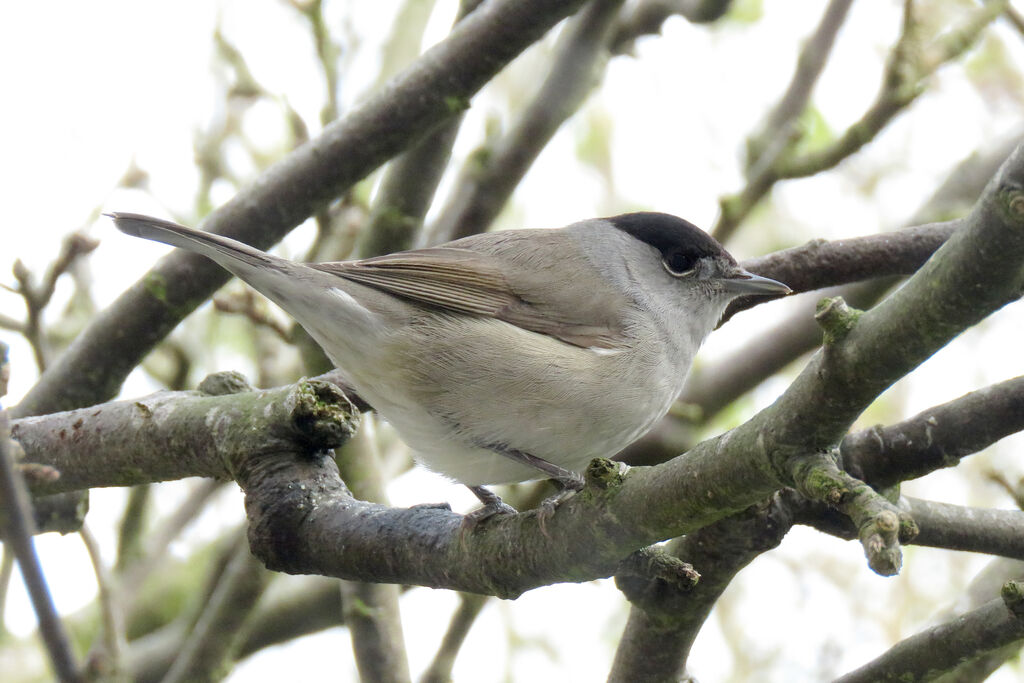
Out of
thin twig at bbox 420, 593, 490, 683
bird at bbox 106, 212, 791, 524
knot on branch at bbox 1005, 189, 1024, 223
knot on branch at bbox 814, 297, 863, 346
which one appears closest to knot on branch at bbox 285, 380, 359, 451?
bird at bbox 106, 212, 791, 524

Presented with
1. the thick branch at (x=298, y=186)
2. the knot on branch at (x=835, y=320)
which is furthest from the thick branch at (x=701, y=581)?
the thick branch at (x=298, y=186)

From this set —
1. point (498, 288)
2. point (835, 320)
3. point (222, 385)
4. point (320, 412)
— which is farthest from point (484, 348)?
point (835, 320)

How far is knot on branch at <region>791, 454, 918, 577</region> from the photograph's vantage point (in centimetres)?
187

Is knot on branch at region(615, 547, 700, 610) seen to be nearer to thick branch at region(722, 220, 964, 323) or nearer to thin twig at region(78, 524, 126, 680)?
thick branch at region(722, 220, 964, 323)

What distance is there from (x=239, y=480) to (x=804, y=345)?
359 centimetres

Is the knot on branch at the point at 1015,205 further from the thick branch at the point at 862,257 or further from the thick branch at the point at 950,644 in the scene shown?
the thick branch at the point at 862,257

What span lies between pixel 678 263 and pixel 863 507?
302 cm

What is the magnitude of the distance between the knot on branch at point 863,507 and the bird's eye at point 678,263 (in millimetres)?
2758

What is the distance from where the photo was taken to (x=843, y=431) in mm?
2090

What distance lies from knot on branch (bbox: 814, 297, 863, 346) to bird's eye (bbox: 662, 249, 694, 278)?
2803mm

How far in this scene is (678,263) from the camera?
490 centimetres

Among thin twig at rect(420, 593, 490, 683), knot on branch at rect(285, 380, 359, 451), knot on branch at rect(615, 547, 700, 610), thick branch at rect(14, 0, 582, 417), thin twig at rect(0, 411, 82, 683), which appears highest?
thick branch at rect(14, 0, 582, 417)

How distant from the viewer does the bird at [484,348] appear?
3.62 meters

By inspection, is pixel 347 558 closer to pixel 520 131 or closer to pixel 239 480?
pixel 239 480
